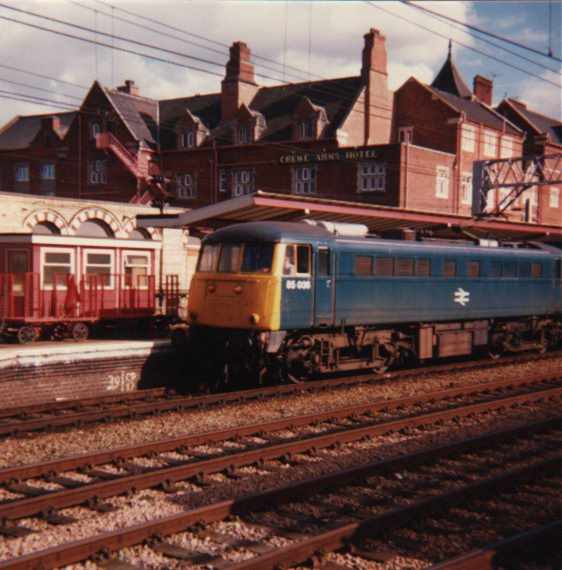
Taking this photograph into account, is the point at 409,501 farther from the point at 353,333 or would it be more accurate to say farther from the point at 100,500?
the point at 353,333

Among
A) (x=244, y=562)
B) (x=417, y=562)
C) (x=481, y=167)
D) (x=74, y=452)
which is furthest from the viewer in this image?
(x=481, y=167)

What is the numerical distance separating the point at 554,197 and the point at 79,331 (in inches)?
1673

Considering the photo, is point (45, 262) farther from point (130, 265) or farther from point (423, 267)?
Answer: point (423, 267)

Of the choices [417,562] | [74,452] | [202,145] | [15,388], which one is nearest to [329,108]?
[202,145]

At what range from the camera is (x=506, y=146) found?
47344 millimetres

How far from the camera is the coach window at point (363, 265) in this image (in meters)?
15.8

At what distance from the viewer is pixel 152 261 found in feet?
71.7

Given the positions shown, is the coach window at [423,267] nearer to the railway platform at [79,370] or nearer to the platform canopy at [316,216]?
the platform canopy at [316,216]

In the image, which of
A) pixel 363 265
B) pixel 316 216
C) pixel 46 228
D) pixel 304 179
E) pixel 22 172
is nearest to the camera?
pixel 363 265

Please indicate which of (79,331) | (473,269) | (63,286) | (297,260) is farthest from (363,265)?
(63,286)

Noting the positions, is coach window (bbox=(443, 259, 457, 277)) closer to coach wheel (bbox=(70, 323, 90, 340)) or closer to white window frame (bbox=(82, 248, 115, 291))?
white window frame (bbox=(82, 248, 115, 291))

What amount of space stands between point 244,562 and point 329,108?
3984 cm

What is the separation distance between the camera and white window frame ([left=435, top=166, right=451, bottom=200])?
40969 millimetres

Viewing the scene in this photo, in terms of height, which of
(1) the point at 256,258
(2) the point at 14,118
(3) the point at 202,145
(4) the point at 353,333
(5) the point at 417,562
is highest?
(2) the point at 14,118
